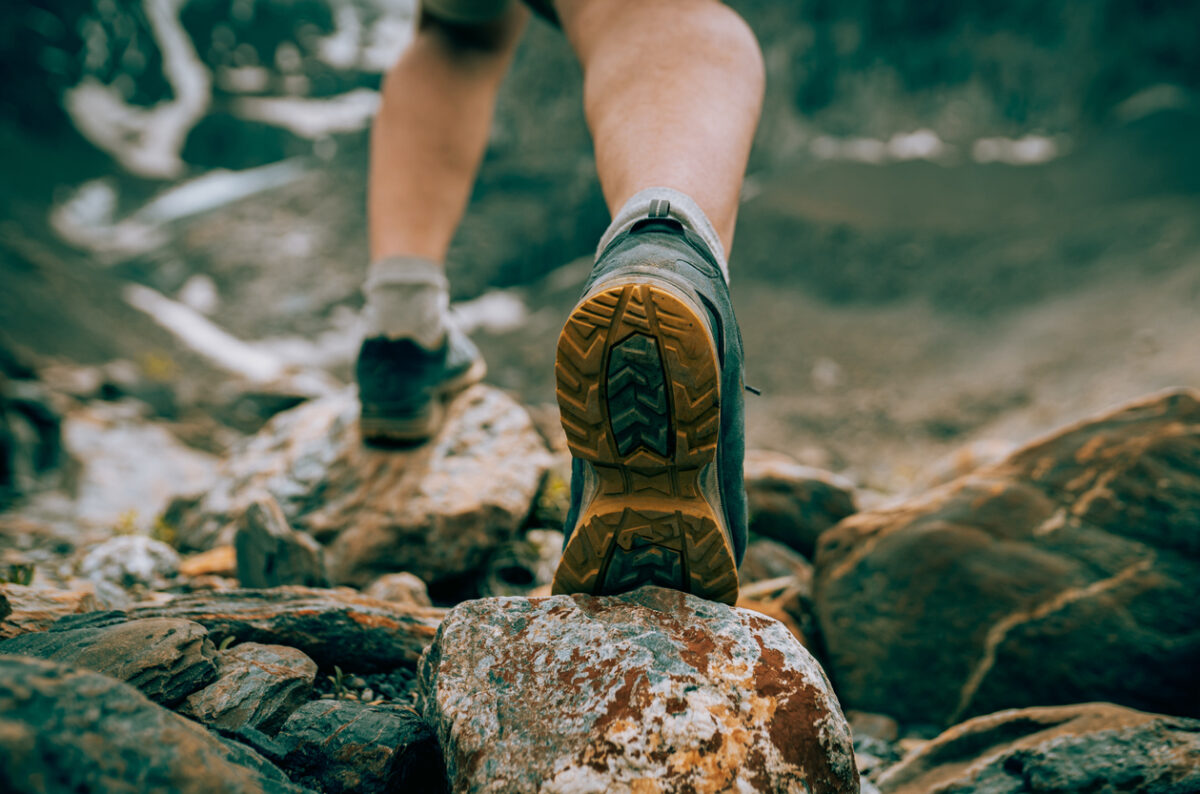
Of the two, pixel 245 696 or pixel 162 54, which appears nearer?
pixel 245 696

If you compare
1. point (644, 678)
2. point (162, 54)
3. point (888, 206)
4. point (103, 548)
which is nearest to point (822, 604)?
point (644, 678)

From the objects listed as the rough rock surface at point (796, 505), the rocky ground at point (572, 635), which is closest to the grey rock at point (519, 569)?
the rocky ground at point (572, 635)

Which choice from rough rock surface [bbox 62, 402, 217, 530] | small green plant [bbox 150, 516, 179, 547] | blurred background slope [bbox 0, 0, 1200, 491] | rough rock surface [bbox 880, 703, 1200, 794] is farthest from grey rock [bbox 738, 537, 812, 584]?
A: blurred background slope [bbox 0, 0, 1200, 491]

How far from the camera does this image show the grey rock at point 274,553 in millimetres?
1343

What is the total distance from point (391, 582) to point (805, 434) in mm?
5562

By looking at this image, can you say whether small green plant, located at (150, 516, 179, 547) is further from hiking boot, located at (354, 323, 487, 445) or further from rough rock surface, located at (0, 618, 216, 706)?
rough rock surface, located at (0, 618, 216, 706)

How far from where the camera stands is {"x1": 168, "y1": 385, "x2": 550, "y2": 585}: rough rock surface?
1603mm

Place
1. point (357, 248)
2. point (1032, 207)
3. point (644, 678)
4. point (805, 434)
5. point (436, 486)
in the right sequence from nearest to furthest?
point (644, 678) < point (436, 486) < point (805, 434) < point (1032, 207) < point (357, 248)

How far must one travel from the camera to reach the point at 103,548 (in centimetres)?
158

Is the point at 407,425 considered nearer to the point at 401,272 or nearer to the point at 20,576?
the point at 401,272

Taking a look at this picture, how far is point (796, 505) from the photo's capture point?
6.77 feet

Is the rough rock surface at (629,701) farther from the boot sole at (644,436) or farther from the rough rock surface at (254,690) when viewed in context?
the rough rock surface at (254,690)

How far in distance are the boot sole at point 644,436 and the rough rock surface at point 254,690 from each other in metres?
0.35

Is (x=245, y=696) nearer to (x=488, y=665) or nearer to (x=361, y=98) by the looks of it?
(x=488, y=665)
